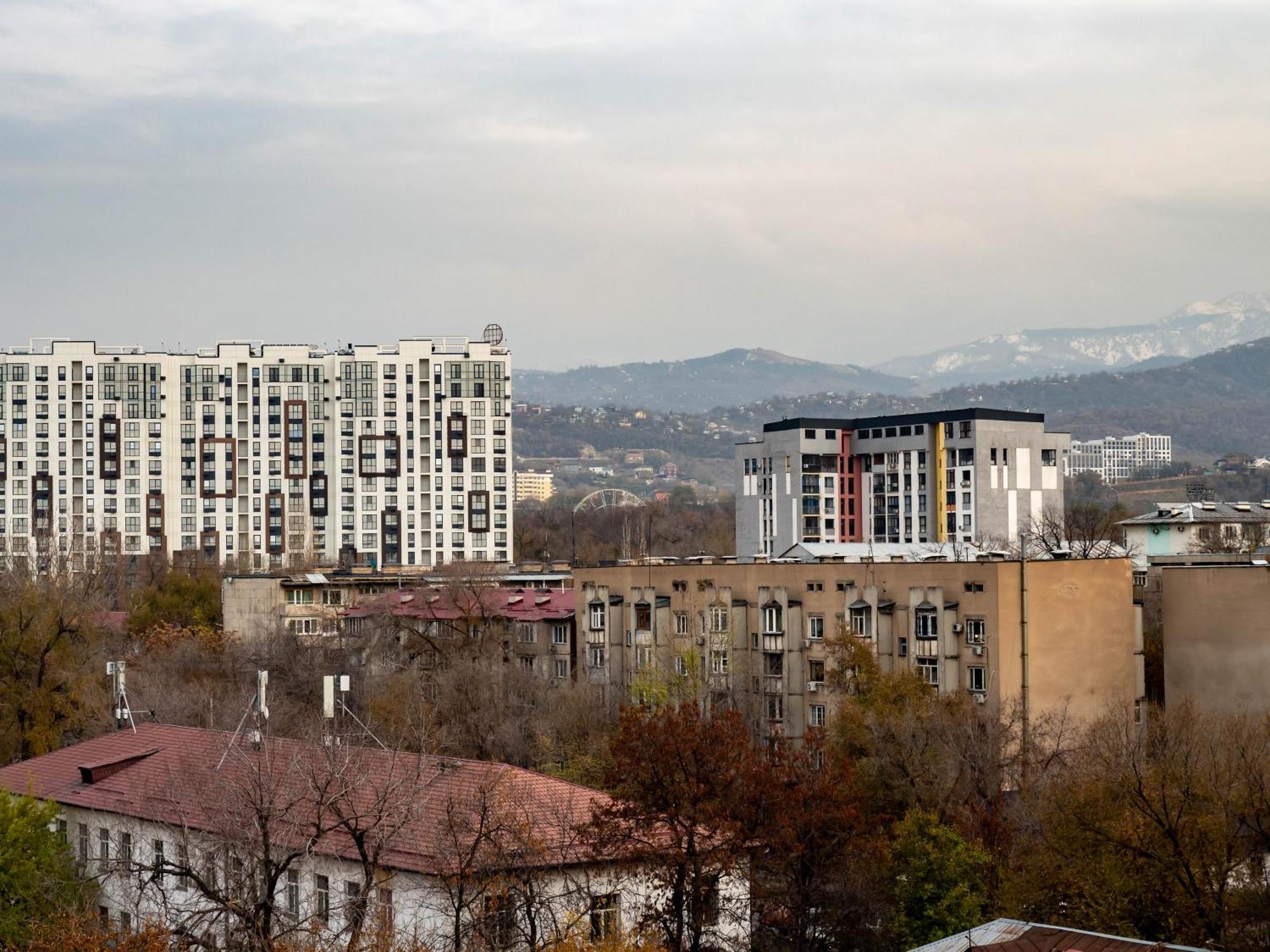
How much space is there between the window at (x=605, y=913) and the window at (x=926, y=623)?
25.6m

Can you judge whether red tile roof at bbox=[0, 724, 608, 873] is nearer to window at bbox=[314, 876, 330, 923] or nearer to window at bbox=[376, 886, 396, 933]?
window at bbox=[376, 886, 396, 933]

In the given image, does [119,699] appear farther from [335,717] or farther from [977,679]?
[977,679]

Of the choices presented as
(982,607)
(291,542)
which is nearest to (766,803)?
(982,607)

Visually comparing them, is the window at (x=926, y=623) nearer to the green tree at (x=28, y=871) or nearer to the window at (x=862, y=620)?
the window at (x=862, y=620)

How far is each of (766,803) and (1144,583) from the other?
125 ft

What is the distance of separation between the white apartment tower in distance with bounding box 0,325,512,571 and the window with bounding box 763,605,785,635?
8884cm

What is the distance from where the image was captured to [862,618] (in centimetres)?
5878

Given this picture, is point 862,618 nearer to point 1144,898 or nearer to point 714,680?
point 714,680

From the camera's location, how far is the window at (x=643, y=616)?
6756 cm

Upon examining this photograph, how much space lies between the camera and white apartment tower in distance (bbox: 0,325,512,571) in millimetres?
150125

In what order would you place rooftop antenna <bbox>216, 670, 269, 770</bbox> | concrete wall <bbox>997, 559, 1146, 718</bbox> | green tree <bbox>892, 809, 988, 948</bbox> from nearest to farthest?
green tree <bbox>892, 809, 988, 948</bbox>, rooftop antenna <bbox>216, 670, 269, 770</bbox>, concrete wall <bbox>997, 559, 1146, 718</bbox>

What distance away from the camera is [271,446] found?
151375 mm

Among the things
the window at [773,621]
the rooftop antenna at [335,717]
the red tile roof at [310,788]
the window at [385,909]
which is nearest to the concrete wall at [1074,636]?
the window at [773,621]

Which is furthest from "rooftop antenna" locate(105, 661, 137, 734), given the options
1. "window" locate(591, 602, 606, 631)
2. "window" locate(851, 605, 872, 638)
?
"window" locate(851, 605, 872, 638)
